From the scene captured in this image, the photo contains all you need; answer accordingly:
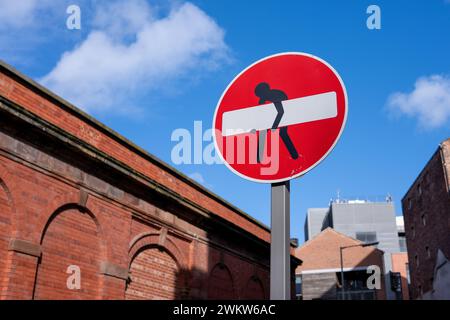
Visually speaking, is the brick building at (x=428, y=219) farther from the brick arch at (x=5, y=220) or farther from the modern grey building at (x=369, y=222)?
the brick arch at (x=5, y=220)

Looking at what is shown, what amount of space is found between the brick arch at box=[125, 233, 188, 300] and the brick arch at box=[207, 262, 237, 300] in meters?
1.40

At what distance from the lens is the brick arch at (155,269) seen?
516 inches

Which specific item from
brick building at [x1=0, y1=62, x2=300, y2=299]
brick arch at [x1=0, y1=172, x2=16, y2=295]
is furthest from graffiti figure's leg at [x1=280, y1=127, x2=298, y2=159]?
brick arch at [x1=0, y1=172, x2=16, y2=295]

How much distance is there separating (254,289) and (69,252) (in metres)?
9.72

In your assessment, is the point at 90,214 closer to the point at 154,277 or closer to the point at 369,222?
the point at 154,277

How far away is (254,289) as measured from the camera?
1928cm

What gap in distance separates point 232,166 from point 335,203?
74.4 m

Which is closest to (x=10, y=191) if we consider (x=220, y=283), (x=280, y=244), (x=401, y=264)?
(x=280, y=244)

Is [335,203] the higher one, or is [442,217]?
[335,203]

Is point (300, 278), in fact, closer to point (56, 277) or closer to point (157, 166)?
point (157, 166)

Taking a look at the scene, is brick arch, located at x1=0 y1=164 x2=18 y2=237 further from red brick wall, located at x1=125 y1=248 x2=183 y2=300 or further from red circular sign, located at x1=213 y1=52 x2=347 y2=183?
red circular sign, located at x1=213 y1=52 x2=347 y2=183

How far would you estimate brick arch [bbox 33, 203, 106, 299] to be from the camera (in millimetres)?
10445

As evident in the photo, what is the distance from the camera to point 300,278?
5475 centimetres
